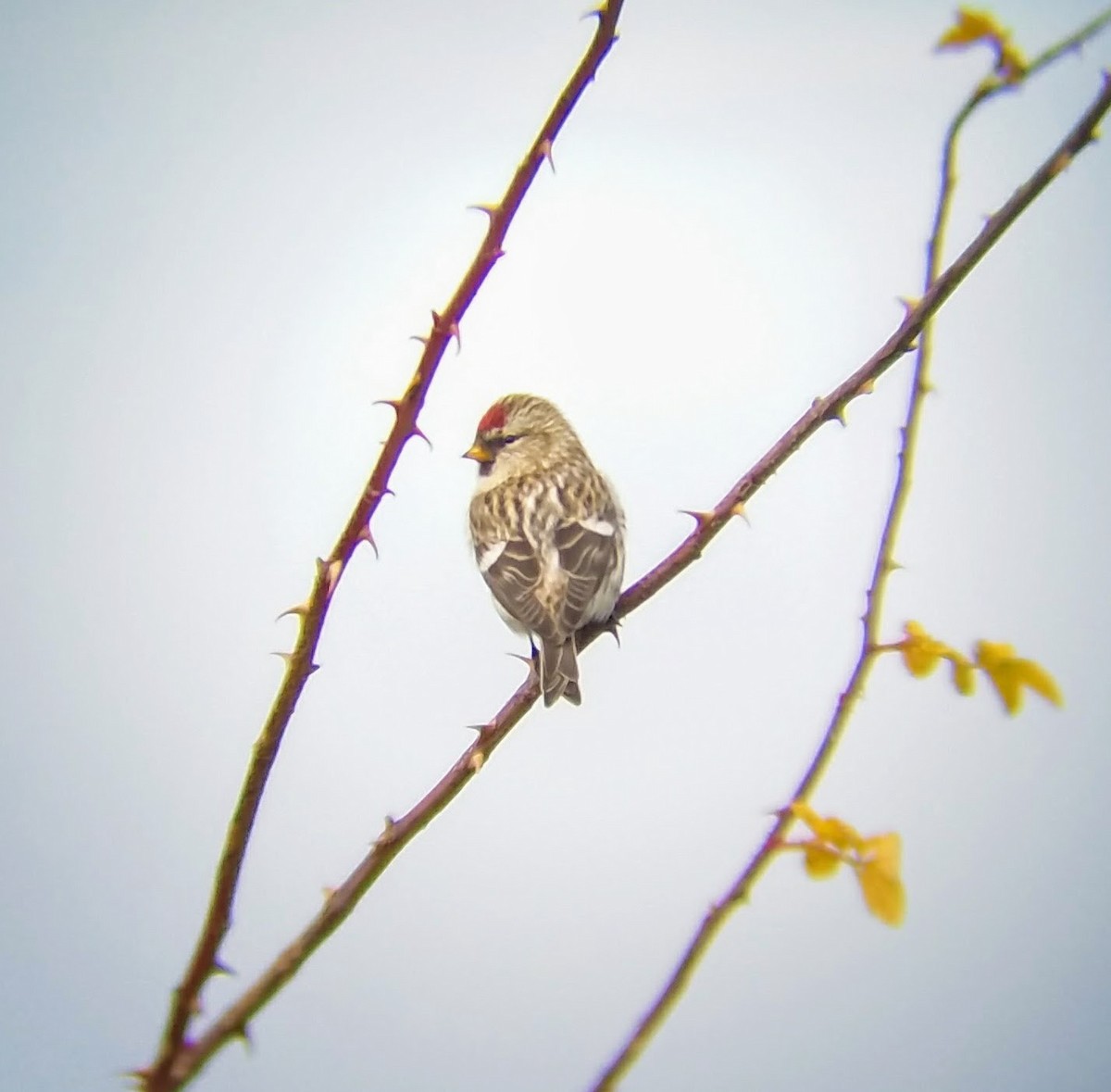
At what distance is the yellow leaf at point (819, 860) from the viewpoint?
1098mm

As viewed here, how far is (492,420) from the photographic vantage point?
14.0 feet

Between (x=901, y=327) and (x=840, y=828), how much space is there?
0.58 metres

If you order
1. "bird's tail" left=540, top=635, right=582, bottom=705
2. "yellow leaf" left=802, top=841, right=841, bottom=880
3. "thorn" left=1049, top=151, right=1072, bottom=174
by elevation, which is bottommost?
"yellow leaf" left=802, top=841, right=841, bottom=880

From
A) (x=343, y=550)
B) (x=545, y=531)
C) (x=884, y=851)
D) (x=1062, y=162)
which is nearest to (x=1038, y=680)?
(x=884, y=851)

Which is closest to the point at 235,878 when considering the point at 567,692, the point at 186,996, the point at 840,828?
the point at 186,996

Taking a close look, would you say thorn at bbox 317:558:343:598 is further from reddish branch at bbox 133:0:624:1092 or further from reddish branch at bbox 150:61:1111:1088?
reddish branch at bbox 150:61:1111:1088

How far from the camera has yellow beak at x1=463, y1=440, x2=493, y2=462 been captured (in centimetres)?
416

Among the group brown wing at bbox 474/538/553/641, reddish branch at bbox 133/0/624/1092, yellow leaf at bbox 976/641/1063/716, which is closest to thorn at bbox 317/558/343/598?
reddish branch at bbox 133/0/624/1092

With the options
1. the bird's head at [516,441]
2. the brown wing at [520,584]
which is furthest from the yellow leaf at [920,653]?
the bird's head at [516,441]

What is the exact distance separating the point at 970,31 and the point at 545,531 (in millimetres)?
2537

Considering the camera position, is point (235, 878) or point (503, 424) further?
point (503, 424)

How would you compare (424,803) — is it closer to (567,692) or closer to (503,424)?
(567,692)

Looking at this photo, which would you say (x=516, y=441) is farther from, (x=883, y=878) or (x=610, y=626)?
(x=883, y=878)

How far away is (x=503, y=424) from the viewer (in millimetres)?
4316
